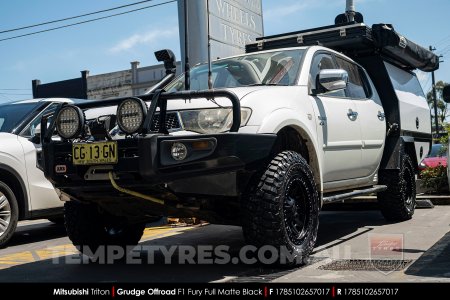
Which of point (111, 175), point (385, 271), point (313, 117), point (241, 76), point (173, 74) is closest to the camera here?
point (111, 175)

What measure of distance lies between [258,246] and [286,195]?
433 millimetres

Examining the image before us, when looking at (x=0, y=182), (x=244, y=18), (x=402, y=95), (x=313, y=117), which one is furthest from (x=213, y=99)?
(x=244, y=18)

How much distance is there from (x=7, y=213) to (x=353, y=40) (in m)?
4.39

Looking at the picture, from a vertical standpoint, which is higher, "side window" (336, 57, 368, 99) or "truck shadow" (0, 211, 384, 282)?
"side window" (336, 57, 368, 99)

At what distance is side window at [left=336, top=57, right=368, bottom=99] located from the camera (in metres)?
5.64

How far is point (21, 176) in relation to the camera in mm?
5965

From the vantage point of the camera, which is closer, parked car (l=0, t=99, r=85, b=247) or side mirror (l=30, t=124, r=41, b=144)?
parked car (l=0, t=99, r=85, b=247)

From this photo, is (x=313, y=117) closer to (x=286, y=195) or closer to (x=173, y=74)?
(x=286, y=195)

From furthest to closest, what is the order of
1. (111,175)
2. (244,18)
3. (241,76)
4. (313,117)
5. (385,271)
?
1. (244,18)
2. (241,76)
3. (313,117)
4. (385,271)
5. (111,175)

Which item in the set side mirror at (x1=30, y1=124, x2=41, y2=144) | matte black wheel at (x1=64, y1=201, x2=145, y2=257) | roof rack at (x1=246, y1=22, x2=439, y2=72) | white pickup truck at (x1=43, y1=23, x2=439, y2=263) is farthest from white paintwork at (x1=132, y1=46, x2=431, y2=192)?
side mirror at (x1=30, y1=124, x2=41, y2=144)

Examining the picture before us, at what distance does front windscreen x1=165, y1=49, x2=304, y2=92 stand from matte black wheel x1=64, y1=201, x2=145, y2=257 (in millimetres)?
1505

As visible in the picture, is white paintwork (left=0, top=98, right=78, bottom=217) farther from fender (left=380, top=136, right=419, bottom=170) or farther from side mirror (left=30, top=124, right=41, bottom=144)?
fender (left=380, top=136, right=419, bottom=170)

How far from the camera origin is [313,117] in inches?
180

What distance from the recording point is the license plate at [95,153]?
140 inches
